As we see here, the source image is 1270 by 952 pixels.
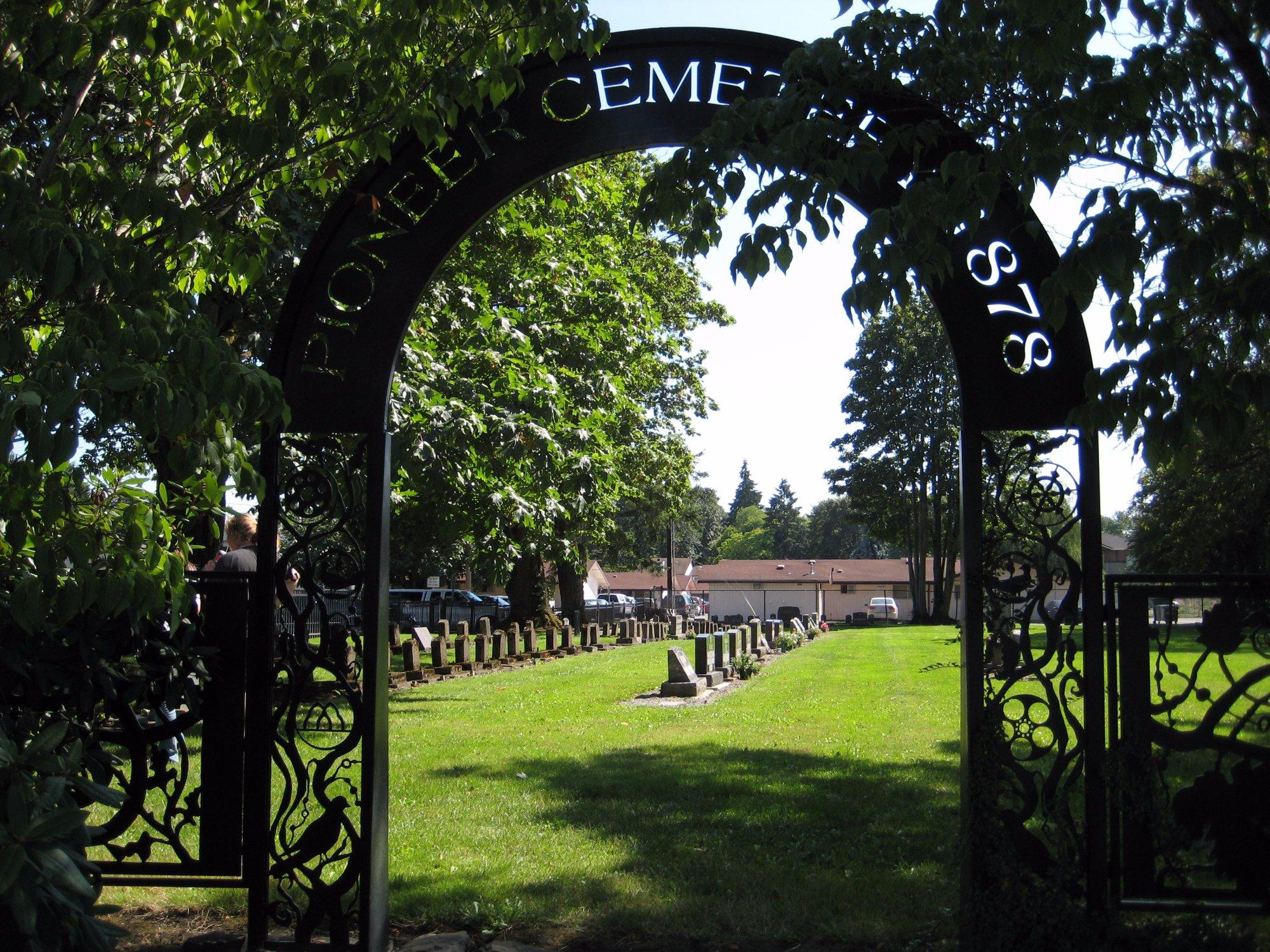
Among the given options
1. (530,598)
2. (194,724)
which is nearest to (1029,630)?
(194,724)

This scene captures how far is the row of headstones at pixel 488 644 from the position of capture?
66.9 feet

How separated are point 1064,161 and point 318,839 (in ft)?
14.7

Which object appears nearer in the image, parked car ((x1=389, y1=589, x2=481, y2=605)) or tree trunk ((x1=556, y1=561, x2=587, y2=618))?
tree trunk ((x1=556, y1=561, x2=587, y2=618))

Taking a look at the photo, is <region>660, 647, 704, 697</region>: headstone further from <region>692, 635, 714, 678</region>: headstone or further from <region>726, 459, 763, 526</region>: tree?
<region>726, 459, 763, 526</region>: tree

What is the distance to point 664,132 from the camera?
523cm

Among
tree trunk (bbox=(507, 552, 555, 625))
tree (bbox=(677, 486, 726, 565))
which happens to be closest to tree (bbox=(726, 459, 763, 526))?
tree (bbox=(677, 486, 726, 565))

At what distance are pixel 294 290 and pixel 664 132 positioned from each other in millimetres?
1967

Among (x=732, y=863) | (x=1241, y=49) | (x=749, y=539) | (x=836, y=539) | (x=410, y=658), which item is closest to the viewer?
(x=1241, y=49)

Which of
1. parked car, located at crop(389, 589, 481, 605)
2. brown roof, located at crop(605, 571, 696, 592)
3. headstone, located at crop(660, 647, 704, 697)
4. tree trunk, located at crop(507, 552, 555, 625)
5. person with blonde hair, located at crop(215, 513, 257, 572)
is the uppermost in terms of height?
person with blonde hair, located at crop(215, 513, 257, 572)

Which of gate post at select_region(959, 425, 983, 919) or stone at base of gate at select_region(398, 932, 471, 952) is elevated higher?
gate post at select_region(959, 425, 983, 919)

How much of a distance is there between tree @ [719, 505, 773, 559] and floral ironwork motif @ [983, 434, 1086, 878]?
125m

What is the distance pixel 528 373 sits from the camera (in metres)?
14.3

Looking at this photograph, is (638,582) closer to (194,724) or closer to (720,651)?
(720,651)

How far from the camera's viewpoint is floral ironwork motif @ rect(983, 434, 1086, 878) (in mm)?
4957
